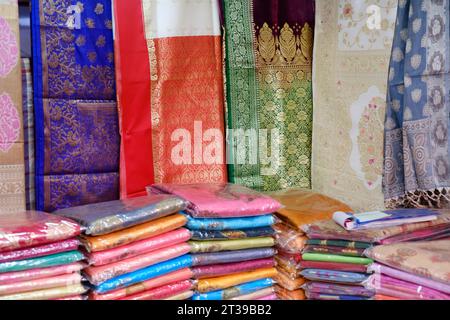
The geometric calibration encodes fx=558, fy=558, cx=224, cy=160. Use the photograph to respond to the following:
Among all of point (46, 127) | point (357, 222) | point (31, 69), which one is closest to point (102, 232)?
point (46, 127)

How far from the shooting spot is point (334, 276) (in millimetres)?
2344

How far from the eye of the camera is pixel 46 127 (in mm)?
2488

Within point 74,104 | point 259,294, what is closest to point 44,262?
point 74,104

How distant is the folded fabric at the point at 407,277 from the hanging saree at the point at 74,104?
124 cm

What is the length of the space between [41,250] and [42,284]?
0.39 feet

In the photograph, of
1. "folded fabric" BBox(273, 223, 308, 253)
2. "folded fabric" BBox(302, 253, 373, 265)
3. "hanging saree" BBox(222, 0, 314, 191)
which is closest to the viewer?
"folded fabric" BBox(302, 253, 373, 265)

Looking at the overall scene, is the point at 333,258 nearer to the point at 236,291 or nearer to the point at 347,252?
the point at 347,252

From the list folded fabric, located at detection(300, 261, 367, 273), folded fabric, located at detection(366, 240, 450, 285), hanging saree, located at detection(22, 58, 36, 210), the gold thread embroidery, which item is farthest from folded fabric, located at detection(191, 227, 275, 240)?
the gold thread embroidery

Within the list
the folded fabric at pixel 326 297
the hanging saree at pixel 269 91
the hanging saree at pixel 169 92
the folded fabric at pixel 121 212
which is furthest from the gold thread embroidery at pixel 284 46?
the folded fabric at pixel 326 297

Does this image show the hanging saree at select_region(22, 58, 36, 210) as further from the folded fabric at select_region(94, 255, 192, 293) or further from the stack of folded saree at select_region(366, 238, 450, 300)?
the stack of folded saree at select_region(366, 238, 450, 300)

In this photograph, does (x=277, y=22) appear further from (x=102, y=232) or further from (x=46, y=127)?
(x=102, y=232)

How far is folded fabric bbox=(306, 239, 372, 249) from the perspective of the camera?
7.49ft

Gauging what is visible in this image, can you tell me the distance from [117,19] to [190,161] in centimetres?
77

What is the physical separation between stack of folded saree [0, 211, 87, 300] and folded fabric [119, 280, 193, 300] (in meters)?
0.23
